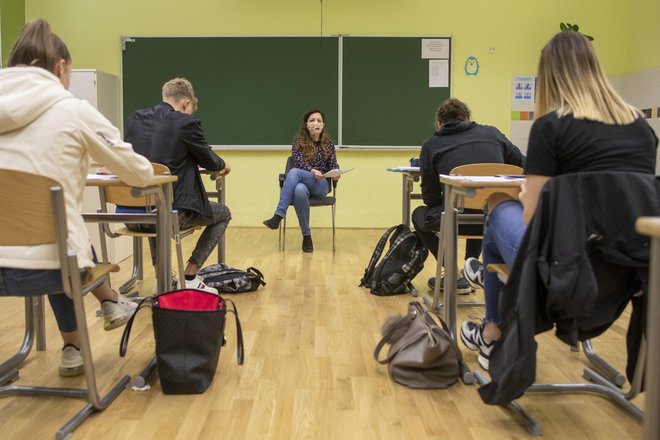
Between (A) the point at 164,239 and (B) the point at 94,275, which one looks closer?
(B) the point at 94,275

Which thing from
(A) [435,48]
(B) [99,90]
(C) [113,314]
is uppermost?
(A) [435,48]

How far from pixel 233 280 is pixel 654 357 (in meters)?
2.74

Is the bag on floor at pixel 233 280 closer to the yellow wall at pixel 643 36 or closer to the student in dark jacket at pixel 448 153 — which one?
the student in dark jacket at pixel 448 153

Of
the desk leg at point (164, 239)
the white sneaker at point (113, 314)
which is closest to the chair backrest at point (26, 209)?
the white sneaker at point (113, 314)

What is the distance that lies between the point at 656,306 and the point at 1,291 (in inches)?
64.5

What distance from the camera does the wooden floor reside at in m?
1.88

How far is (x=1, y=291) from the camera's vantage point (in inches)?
71.4

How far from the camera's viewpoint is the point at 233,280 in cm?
368

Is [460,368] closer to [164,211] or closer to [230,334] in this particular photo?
[230,334]

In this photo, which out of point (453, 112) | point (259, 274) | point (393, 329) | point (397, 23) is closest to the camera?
point (393, 329)

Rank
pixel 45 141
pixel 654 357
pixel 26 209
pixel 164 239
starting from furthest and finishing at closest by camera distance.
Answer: pixel 164 239, pixel 45 141, pixel 26 209, pixel 654 357

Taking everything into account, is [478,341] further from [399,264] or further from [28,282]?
[28,282]

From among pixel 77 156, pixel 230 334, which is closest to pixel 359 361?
pixel 230 334

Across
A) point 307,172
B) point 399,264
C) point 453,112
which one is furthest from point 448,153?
point 307,172
